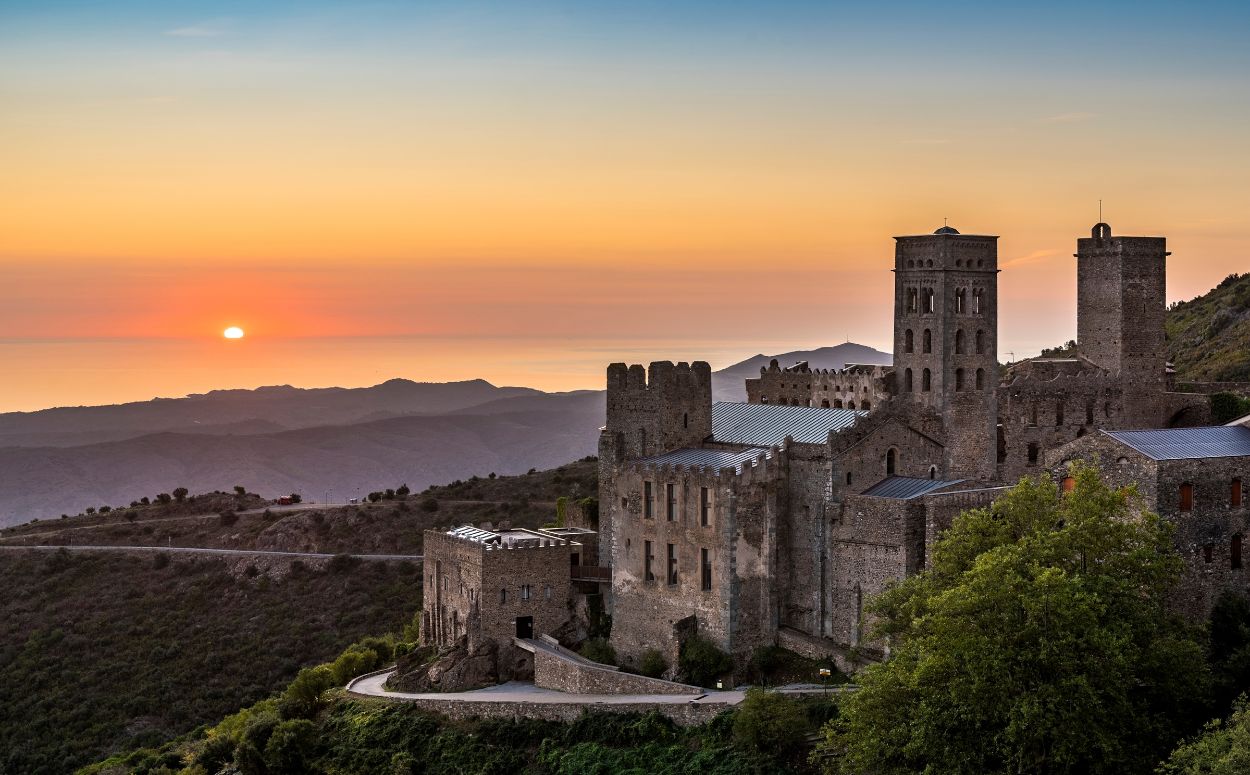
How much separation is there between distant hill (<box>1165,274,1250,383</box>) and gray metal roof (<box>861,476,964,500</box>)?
3556 centimetres

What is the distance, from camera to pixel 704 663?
57938 mm

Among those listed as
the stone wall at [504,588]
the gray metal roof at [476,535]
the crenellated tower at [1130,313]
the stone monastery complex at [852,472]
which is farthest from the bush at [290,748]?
the crenellated tower at [1130,313]

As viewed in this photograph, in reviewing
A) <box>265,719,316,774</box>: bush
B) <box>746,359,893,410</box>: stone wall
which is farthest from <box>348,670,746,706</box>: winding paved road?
<box>746,359,893,410</box>: stone wall

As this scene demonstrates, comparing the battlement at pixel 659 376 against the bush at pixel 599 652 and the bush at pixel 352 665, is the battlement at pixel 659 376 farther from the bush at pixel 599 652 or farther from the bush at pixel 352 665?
the bush at pixel 352 665

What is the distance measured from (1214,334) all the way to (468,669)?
63.8m

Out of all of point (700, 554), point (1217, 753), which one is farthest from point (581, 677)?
point (1217, 753)

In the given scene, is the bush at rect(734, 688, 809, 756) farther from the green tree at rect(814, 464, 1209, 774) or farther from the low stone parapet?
the low stone parapet

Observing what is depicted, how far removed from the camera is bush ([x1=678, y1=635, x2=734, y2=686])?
57812 mm

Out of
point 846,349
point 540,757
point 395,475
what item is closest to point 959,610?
point 540,757

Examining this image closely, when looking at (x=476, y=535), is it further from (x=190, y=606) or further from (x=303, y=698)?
(x=190, y=606)

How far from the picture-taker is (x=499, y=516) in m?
103

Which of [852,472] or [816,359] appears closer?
[852,472]

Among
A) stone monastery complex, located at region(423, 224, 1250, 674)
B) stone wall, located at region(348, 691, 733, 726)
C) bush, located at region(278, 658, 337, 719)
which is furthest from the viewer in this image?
bush, located at region(278, 658, 337, 719)

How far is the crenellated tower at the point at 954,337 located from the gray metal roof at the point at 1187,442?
33.6 ft
